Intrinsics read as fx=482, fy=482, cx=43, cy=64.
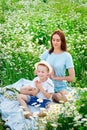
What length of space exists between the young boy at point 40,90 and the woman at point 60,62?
38 cm

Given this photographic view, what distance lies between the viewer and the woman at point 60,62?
7.37 m

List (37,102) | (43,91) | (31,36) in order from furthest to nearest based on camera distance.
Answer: (31,36) → (37,102) → (43,91)

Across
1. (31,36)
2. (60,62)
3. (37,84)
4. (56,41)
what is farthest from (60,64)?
(31,36)

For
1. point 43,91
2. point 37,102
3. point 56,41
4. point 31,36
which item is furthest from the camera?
point 31,36

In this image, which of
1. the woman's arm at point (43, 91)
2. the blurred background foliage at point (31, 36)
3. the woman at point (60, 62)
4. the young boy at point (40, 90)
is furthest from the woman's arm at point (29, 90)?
the blurred background foliage at point (31, 36)

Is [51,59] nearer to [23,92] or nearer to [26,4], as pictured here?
[23,92]

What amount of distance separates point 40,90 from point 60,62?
0.71m

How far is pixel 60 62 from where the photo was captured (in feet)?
24.3

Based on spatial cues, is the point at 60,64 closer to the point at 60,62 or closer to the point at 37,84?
the point at 60,62

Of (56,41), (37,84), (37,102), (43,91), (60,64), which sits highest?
(56,41)

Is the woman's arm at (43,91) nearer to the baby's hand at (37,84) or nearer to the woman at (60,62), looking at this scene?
the baby's hand at (37,84)

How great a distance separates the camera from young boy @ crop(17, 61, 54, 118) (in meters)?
6.90

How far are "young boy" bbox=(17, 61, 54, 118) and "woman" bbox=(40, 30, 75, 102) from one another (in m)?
0.38

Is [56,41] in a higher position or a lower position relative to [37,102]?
higher
